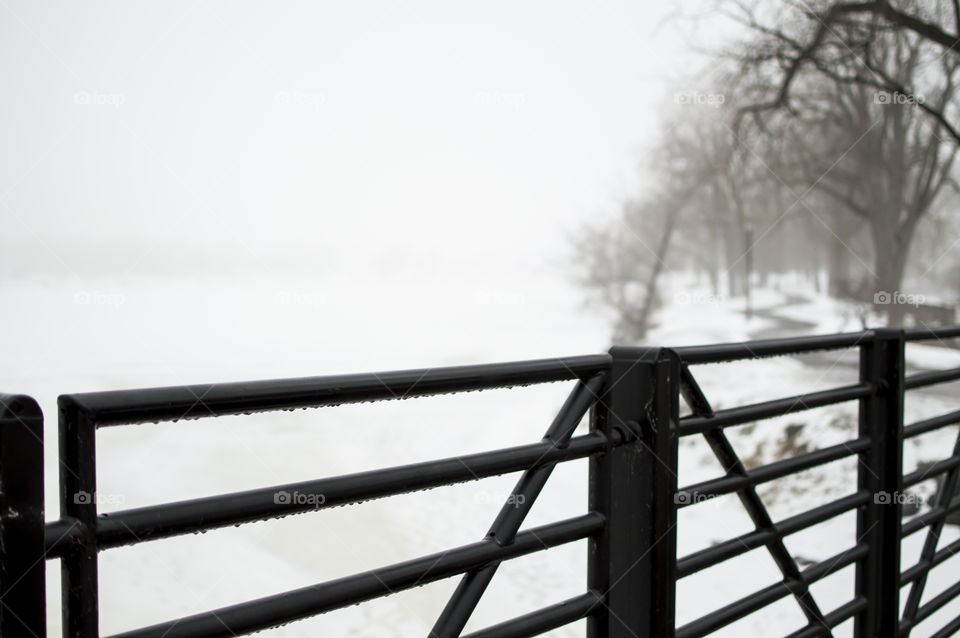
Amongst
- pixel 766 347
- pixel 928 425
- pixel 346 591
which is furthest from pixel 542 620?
pixel 928 425

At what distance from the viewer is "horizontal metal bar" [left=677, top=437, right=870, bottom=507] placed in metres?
1.97

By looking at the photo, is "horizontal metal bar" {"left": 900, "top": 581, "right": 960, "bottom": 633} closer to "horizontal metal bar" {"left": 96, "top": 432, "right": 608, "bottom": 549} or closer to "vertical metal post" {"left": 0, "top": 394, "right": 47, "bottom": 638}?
"horizontal metal bar" {"left": 96, "top": 432, "right": 608, "bottom": 549}

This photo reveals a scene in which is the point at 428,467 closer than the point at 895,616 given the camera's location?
Yes

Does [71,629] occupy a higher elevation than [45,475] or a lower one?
lower

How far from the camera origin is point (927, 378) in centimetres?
321

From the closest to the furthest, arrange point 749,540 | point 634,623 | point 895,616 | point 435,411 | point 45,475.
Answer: point 45,475 < point 634,623 < point 749,540 < point 895,616 < point 435,411

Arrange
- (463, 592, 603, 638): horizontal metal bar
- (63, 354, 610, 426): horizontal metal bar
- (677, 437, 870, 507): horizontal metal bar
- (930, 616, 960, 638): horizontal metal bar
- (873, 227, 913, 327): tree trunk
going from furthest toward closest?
(873, 227, 913, 327): tree trunk → (930, 616, 960, 638): horizontal metal bar → (677, 437, 870, 507): horizontal metal bar → (463, 592, 603, 638): horizontal metal bar → (63, 354, 610, 426): horizontal metal bar

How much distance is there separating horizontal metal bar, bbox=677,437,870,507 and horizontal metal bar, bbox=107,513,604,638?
18.8 inches

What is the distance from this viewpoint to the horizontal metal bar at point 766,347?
6.52 ft

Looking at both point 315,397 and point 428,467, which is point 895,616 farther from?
point 315,397

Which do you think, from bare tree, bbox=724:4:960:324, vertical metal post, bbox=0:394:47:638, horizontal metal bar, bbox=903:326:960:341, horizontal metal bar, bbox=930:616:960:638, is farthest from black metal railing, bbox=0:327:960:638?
bare tree, bbox=724:4:960:324

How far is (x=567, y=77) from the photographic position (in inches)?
2426

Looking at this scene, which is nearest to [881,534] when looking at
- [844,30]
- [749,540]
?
[749,540]

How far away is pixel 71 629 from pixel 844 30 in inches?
519
